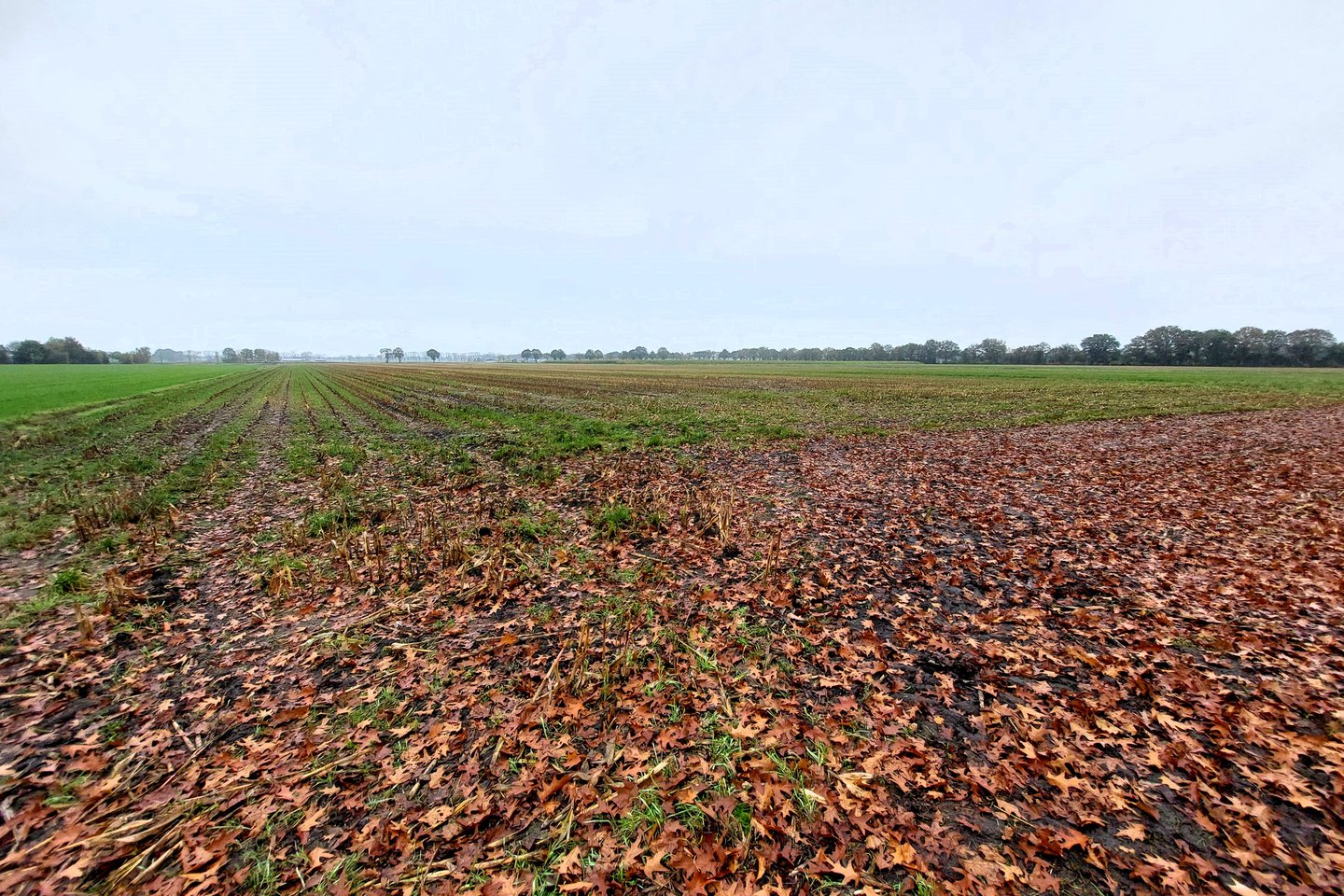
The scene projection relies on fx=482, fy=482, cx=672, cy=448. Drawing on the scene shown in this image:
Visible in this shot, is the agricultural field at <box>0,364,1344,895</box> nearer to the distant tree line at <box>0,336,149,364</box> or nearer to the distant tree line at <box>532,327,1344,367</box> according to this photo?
the distant tree line at <box>532,327,1344,367</box>

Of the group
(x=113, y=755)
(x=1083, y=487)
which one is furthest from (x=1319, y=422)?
(x=113, y=755)

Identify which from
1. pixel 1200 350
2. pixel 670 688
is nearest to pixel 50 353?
pixel 670 688

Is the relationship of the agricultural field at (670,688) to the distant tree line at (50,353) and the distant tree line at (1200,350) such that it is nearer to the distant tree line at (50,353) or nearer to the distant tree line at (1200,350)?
the distant tree line at (1200,350)

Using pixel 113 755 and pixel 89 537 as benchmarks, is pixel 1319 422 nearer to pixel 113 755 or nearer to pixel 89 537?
pixel 113 755

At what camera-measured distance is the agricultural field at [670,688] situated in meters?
3.75

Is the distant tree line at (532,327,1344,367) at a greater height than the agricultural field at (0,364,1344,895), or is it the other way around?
the distant tree line at (532,327,1344,367)

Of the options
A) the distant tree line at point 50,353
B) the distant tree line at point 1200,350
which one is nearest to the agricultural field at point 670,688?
the distant tree line at point 1200,350

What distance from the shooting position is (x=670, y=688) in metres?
5.71

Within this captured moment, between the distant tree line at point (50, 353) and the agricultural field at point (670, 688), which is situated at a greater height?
the distant tree line at point (50, 353)

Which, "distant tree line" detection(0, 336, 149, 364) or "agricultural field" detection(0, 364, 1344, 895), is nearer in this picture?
"agricultural field" detection(0, 364, 1344, 895)

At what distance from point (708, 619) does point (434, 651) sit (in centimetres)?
375

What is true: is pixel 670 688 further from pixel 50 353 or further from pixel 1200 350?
pixel 50 353

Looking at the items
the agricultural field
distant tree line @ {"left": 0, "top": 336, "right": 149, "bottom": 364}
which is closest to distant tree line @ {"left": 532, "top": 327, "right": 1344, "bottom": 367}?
the agricultural field

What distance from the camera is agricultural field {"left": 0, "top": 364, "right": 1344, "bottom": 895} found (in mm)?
3748
